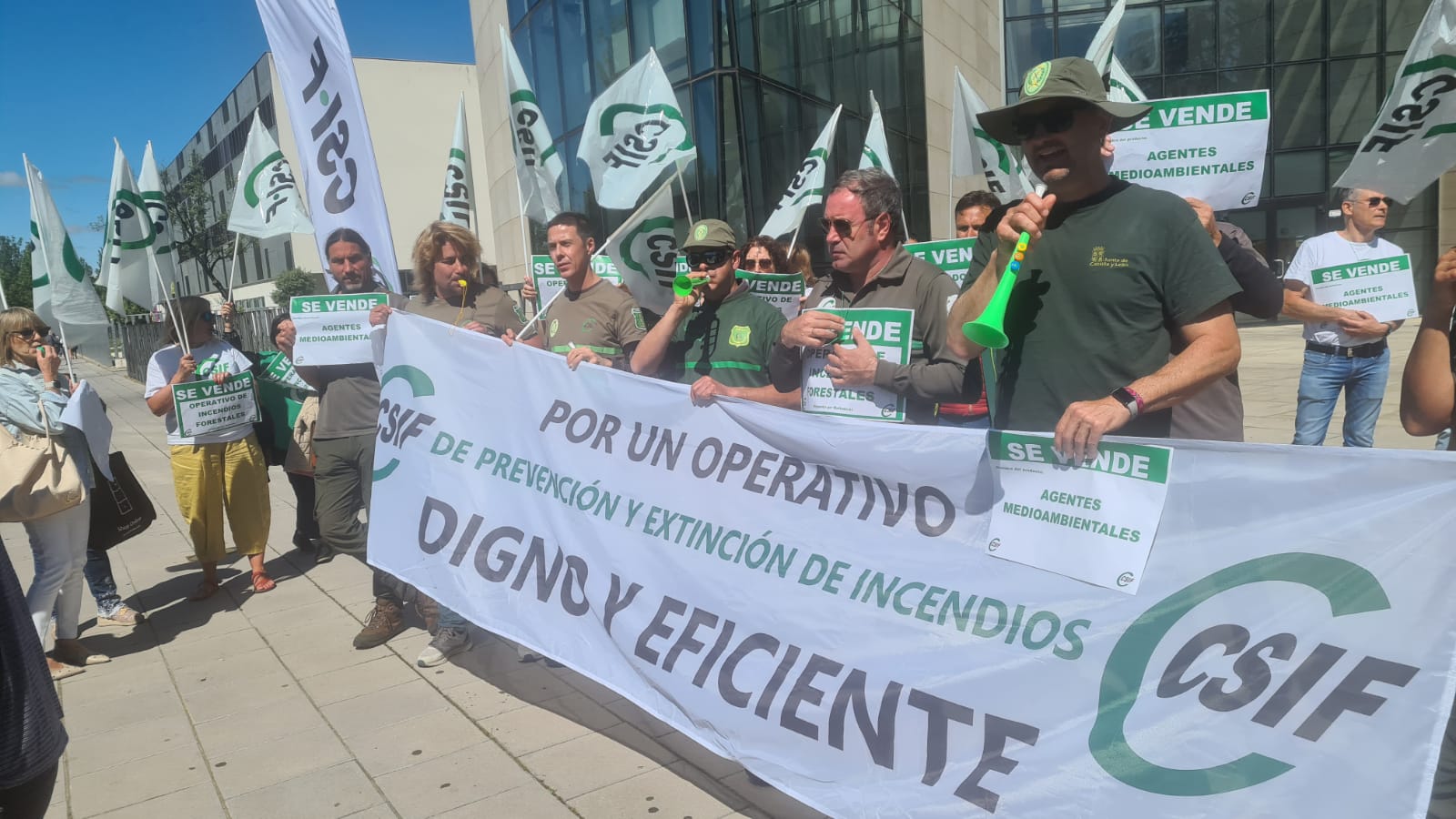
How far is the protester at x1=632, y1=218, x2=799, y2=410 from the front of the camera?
142 inches

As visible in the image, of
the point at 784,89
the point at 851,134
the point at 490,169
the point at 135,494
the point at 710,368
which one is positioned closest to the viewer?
the point at 710,368

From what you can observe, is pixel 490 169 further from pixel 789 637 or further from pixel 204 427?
pixel 789 637

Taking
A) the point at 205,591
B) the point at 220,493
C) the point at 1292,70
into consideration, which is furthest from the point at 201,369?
the point at 1292,70

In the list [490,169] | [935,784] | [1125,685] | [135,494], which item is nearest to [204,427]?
[135,494]

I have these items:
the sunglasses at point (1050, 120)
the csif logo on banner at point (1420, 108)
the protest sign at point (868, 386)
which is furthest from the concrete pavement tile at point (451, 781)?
the csif logo on banner at point (1420, 108)

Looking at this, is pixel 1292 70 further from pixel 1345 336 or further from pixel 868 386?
pixel 868 386

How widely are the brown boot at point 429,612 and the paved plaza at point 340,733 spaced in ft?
0.34

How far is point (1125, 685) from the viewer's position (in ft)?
6.82

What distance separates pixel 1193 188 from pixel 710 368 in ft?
9.02

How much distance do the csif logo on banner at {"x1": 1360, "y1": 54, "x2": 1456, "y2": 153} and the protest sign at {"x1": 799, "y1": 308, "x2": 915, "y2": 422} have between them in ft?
7.29

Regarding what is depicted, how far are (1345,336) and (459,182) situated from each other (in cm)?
579

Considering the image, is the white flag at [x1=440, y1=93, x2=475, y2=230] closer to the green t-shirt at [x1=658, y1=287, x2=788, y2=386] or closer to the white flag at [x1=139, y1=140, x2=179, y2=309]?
the white flag at [x1=139, y1=140, x2=179, y2=309]

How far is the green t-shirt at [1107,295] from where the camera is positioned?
221cm

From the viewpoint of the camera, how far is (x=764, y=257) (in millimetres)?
5160
